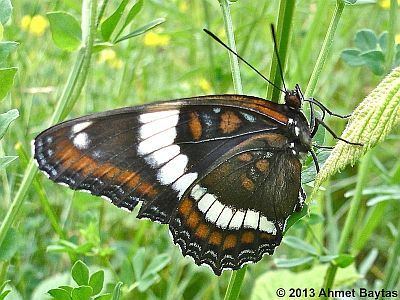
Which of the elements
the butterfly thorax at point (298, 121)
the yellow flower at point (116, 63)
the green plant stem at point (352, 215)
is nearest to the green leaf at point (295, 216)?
the butterfly thorax at point (298, 121)

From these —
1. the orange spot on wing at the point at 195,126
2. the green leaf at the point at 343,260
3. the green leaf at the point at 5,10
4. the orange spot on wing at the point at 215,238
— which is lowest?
the green leaf at the point at 343,260

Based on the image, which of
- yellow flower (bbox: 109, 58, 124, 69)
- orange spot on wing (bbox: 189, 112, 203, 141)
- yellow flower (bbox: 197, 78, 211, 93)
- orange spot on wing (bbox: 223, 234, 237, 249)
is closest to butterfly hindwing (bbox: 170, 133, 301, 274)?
orange spot on wing (bbox: 223, 234, 237, 249)

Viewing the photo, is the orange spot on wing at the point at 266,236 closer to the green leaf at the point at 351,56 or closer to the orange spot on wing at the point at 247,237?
the orange spot on wing at the point at 247,237

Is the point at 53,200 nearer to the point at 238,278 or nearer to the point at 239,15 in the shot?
the point at 239,15

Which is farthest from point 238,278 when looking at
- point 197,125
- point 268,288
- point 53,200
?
point 53,200

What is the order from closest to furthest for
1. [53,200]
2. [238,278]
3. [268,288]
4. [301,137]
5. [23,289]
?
[238,278]
[301,137]
[23,289]
[268,288]
[53,200]

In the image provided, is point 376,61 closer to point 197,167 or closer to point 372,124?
point 197,167
